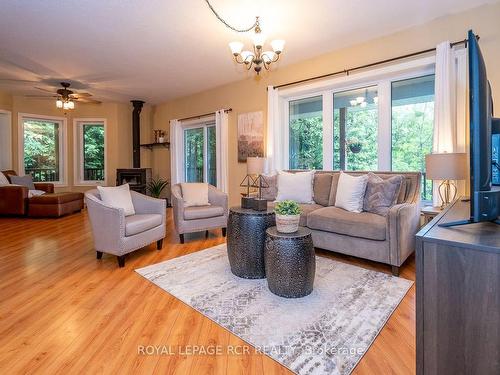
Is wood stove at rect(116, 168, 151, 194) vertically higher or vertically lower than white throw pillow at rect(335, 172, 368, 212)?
higher

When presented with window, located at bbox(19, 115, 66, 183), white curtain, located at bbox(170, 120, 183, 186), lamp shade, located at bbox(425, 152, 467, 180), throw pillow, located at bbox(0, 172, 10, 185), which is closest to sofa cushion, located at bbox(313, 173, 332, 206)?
lamp shade, located at bbox(425, 152, 467, 180)

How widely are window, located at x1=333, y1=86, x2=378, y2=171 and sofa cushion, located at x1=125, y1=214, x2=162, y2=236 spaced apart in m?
2.58

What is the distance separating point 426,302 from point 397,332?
100 centimetres

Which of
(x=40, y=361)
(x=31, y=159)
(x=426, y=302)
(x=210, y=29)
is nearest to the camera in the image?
(x=426, y=302)

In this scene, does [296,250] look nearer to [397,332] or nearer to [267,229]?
[267,229]

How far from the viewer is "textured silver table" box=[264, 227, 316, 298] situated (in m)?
2.11

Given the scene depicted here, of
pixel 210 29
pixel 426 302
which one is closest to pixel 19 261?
pixel 210 29

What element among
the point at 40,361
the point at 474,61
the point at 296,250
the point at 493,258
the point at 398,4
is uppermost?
the point at 398,4

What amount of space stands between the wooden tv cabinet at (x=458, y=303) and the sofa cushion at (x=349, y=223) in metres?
1.72

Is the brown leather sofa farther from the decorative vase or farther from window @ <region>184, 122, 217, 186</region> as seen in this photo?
the decorative vase

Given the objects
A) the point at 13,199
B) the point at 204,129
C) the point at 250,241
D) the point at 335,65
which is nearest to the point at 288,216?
the point at 250,241

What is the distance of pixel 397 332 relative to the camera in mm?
1748

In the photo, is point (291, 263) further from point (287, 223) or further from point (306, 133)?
point (306, 133)

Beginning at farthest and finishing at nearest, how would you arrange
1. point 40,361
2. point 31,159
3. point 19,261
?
point 31,159, point 19,261, point 40,361
